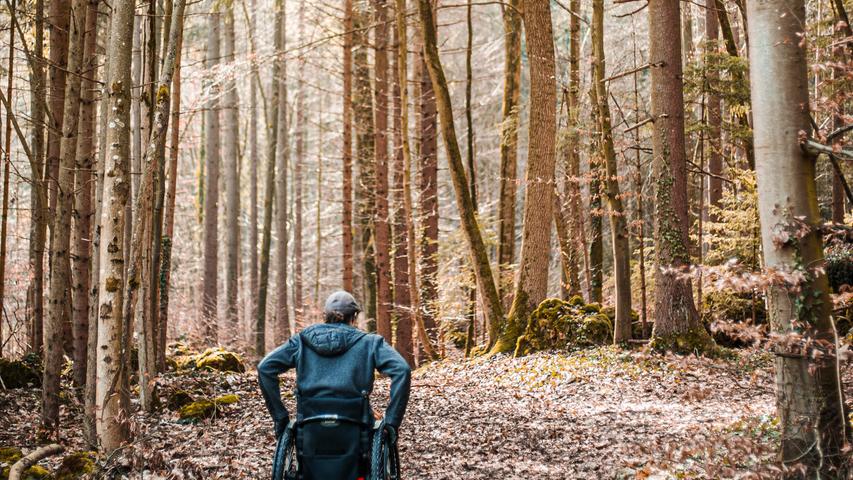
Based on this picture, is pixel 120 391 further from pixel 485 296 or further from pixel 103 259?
pixel 485 296

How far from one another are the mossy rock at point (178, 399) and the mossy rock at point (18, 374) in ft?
6.80

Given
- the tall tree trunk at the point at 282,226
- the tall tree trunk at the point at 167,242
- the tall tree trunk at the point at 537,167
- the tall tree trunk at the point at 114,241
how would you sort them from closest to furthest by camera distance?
the tall tree trunk at the point at 114,241 → the tall tree trunk at the point at 167,242 → the tall tree trunk at the point at 537,167 → the tall tree trunk at the point at 282,226

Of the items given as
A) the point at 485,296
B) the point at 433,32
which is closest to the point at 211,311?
the point at 485,296

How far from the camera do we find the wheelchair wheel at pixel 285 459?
4.18 metres

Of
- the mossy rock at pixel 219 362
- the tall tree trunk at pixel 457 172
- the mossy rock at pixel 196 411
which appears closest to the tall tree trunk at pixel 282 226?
the mossy rock at pixel 219 362

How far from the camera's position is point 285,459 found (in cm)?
422

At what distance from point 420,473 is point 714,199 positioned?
12627mm

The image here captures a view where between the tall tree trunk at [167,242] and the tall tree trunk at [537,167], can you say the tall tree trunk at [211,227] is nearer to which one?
the tall tree trunk at [167,242]

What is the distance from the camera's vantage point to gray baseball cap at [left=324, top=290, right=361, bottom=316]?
14.4 feet

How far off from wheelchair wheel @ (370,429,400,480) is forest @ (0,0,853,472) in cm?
79

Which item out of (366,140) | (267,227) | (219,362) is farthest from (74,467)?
(267,227)

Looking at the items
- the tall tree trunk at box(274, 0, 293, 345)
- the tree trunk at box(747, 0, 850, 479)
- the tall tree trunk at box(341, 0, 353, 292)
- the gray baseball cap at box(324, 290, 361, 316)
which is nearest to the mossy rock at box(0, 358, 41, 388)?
the tall tree trunk at box(341, 0, 353, 292)

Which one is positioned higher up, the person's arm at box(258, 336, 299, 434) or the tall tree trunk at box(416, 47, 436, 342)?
the tall tree trunk at box(416, 47, 436, 342)

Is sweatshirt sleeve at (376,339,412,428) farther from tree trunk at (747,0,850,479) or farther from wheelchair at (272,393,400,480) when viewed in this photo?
tree trunk at (747,0,850,479)
